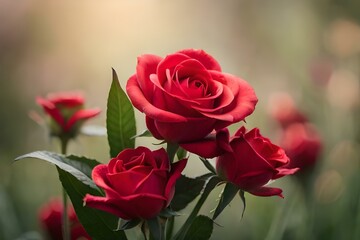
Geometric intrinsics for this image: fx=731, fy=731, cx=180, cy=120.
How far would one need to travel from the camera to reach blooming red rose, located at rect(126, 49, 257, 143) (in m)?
0.35

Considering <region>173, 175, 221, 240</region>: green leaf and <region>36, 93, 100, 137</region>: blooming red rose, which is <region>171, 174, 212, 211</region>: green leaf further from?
<region>36, 93, 100, 137</region>: blooming red rose

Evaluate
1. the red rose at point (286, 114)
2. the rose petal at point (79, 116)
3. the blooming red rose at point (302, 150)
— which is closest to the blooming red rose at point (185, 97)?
the rose petal at point (79, 116)

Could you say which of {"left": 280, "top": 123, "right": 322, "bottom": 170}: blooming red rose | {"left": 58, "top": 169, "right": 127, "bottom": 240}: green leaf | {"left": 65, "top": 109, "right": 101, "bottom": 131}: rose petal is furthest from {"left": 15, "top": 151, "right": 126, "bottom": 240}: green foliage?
{"left": 280, "top": 123, "right": 322, "bottom": 170}: blooming red rose

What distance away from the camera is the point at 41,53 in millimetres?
1746

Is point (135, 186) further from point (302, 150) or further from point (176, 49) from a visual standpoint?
point (176, 49)

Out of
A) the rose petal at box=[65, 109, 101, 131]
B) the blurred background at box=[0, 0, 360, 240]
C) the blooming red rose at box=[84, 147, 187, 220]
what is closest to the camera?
the blooming red rose at box=[84, 147, 187, 220]

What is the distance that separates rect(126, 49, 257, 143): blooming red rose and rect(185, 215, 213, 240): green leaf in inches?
2.0

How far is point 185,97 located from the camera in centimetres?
35

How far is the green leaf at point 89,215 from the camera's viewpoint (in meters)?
0.39

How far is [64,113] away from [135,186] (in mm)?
254

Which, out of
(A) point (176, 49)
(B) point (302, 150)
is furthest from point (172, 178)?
(A) point (176, 49)

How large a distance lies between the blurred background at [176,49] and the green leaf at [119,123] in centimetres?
77

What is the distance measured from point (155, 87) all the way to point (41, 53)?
143 cm

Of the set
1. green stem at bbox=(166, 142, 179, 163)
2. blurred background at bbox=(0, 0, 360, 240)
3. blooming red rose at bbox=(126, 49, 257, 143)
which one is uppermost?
blooming red rose at bbox=(126, 49, 257, 143)
